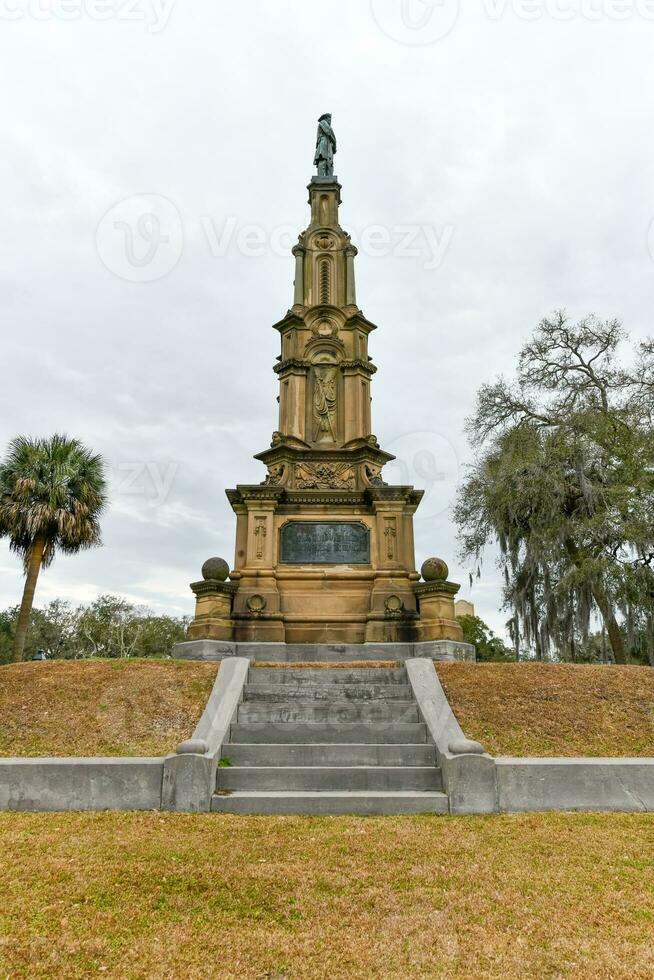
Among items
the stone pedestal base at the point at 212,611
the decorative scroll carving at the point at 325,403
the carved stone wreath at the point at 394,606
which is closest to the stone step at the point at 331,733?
the stone pedestal base at the point at 212,611

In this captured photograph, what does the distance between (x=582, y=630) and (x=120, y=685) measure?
15.6 meters

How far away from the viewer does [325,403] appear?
18.9m

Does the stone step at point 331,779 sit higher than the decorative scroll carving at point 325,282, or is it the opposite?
the decorative scroll carving at point 325,282

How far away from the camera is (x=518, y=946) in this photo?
159 inches

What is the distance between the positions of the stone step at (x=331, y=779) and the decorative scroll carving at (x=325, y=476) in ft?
32.8

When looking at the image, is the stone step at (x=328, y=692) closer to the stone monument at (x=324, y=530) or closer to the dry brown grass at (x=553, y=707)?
the dry brown grass at (x=553, y=707)

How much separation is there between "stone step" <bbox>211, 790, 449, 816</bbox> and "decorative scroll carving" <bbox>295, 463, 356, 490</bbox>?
1059cm

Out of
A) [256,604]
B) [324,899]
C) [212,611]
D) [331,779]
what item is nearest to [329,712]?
[331,779]

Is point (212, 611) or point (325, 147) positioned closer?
point (212, 611)

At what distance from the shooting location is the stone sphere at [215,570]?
50.8 feet

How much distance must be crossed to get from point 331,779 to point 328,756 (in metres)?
0.54

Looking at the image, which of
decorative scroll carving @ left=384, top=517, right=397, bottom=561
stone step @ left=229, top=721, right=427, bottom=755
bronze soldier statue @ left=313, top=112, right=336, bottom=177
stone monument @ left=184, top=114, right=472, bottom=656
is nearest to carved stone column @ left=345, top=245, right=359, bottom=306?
stone monument @ left=184, top=114, right=472, bottom=656

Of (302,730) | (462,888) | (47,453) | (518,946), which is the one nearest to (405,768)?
(302,730)

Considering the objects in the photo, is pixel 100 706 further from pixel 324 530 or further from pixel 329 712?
pixel 324 530
